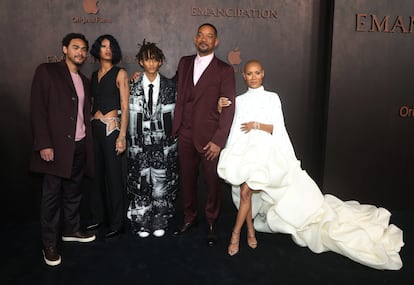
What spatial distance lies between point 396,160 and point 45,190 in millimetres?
Result: 3501

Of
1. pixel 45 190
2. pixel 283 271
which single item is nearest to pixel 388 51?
pixel 283 271

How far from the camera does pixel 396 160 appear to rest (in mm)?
3840

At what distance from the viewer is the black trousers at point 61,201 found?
9.33 ft

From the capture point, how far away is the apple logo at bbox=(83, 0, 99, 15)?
3359mm

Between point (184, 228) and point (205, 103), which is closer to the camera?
point (205, 103)

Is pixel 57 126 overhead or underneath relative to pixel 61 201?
overhead

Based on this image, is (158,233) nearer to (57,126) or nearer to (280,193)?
(280,193)

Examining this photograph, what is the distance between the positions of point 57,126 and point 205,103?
120 cm

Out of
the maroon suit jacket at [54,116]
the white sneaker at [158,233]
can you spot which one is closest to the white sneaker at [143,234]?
the white sneaker at [158,233]

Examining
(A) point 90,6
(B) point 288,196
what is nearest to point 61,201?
(A) point 90,6

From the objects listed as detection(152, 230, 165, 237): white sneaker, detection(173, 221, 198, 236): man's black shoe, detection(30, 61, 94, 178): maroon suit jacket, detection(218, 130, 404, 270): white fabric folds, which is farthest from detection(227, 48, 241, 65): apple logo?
detection(152, 230, 165, 237): white sneaker

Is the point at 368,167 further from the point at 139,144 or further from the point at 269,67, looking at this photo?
the point at 139,144

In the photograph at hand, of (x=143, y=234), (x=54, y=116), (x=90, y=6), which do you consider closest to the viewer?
(x=54, y=116)

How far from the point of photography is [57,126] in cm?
279
